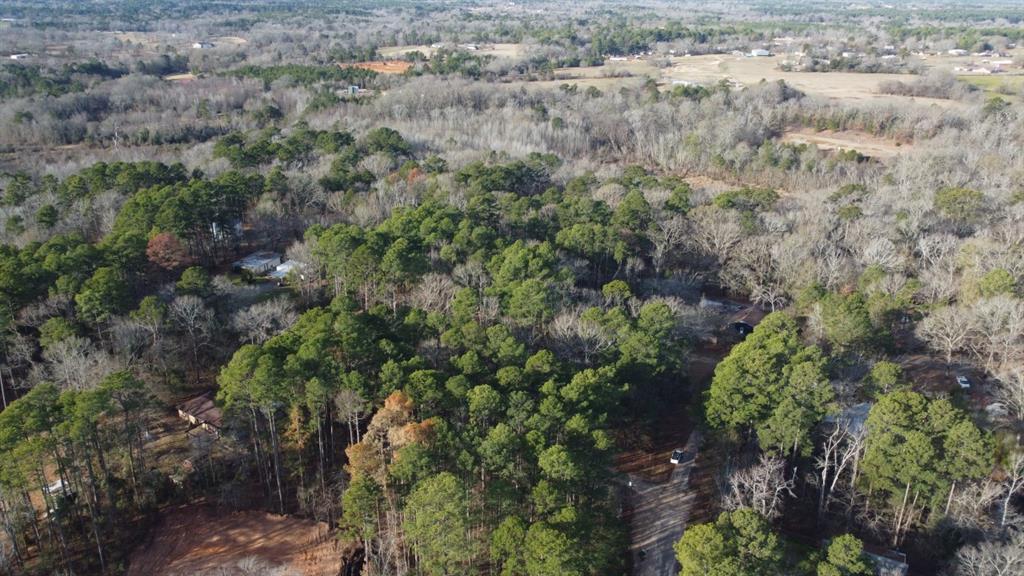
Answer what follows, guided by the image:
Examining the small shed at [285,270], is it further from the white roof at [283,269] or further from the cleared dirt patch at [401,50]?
the cleared dirt patch at [401,50]

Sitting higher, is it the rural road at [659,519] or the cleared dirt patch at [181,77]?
the cleared dirt patch at [181,77]

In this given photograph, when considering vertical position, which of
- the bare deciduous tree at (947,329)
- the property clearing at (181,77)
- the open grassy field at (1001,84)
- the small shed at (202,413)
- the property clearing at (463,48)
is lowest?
the small shed at (202,413)

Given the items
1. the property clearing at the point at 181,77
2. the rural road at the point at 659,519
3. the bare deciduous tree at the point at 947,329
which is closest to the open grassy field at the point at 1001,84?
the bare deciduous tree at the point at 947,329

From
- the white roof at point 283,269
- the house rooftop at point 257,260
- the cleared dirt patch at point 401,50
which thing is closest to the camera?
the white roof at point 283,269

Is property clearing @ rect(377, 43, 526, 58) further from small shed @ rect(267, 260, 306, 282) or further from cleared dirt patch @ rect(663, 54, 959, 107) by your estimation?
small shed @ rect(267, 260, 306, 282)

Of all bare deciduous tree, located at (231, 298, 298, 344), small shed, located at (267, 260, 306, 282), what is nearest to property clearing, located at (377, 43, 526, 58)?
Result: small shed, located at (267, 260, 306, 282)

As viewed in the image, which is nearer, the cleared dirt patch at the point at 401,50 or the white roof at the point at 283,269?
the white roof at the point at 283,269
